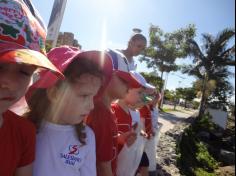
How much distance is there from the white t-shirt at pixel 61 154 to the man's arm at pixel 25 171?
8 centimetres

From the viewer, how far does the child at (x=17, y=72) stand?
1.10 metres

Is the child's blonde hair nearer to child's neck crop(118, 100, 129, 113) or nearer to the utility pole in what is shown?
child's neck crop(118, 100, 129, 113)

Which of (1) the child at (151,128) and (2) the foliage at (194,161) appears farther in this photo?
(2) the foliage at (194,161)

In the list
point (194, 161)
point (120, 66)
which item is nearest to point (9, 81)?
point (120, 66)

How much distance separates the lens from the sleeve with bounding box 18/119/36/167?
1.53 m

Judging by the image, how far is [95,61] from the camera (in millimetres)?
1868

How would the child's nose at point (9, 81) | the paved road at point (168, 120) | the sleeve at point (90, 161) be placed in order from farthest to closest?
1. the paved road at point (168, 120)
2. the sleeve at point (90, 161)
3. the child's nose at point (9, 81)

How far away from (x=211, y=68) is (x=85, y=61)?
2830 centimetres

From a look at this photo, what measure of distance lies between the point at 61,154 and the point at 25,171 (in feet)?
0.73

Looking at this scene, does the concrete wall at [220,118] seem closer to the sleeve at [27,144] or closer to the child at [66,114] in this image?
the child at [66,114]

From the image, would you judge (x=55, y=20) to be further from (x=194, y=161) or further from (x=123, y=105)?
(x=194, y=161)

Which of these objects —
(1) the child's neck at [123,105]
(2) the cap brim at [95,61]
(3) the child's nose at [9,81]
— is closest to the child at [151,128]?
(1) the child's neck at [123,105]

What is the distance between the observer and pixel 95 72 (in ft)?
6.16

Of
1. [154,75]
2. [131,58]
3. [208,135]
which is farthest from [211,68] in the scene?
[131,58]
